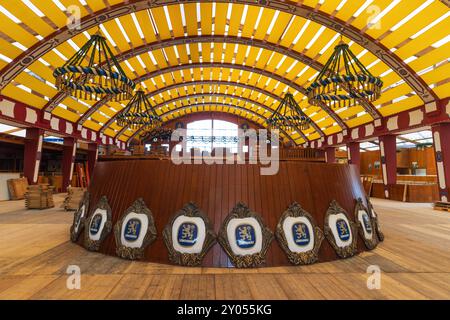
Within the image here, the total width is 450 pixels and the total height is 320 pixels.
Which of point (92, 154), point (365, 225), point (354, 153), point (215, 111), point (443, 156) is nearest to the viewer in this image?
point (365, 225)

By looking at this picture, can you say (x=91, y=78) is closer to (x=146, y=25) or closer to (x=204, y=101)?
(x=146, y=25)

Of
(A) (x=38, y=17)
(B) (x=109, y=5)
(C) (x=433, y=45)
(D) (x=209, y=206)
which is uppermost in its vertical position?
(B) (x=109, y=5)

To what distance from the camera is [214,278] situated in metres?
2.67

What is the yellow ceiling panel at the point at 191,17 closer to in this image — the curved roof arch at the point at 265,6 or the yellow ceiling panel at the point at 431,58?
the curved roof arch at the point at 265,6

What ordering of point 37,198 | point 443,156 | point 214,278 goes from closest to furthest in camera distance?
point 214,278 < point 37,198 < point 443,156

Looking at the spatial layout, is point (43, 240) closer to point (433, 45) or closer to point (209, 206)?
point (209, 206)

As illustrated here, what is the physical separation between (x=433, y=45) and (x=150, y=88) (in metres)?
15.3

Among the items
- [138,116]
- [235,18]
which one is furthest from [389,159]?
[138,116]

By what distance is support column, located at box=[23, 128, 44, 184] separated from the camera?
39.6ft

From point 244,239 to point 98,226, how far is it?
2132 millimetres

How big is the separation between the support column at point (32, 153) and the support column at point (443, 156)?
57.1ft

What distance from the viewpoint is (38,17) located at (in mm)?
8945

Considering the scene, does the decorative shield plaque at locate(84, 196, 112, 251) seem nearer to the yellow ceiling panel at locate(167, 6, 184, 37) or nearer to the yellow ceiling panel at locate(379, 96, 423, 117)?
the yellow ceiling panel at locate(167, 6, 184, 37)
